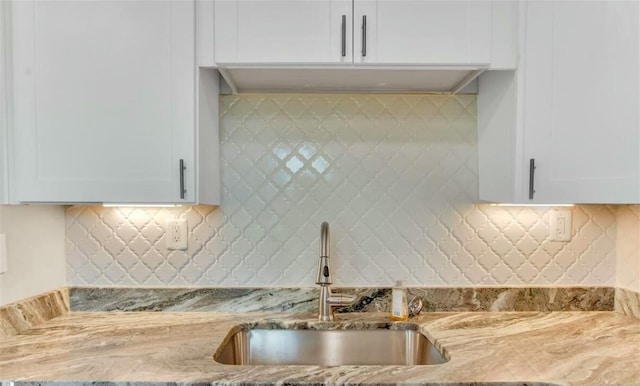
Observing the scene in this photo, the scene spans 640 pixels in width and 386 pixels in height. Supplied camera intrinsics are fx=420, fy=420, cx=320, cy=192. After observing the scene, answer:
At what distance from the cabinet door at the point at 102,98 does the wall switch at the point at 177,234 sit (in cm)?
33

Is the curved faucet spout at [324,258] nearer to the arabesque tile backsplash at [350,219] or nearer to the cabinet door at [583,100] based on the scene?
the arabesque tile backsplash at [350,219]

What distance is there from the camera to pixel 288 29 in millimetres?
1274

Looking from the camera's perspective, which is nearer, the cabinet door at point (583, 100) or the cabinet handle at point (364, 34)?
the cabinet door at point (583, 100)

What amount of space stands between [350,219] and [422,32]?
2.32 feet

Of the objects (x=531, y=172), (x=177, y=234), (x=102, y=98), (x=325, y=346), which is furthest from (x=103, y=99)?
(x=531, y=172)

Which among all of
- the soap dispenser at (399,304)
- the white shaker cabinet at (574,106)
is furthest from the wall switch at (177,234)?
the white shaker cabinet at (574,106)

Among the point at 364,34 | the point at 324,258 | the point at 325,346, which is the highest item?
the point at 364,34

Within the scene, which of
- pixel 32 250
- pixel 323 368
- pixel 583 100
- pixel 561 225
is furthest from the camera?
pixel 561 225

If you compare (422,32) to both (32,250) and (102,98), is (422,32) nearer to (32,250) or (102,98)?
(102,98)

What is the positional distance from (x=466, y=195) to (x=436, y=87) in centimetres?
42

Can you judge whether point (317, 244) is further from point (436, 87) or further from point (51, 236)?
point (51, 236)

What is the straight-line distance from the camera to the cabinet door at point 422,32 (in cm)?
127

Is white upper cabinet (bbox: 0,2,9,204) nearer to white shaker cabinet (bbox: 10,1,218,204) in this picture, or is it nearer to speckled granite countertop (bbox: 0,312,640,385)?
white shaker cabinet (bbox: 10,1,218,204)

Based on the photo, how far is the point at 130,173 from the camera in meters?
1.28
